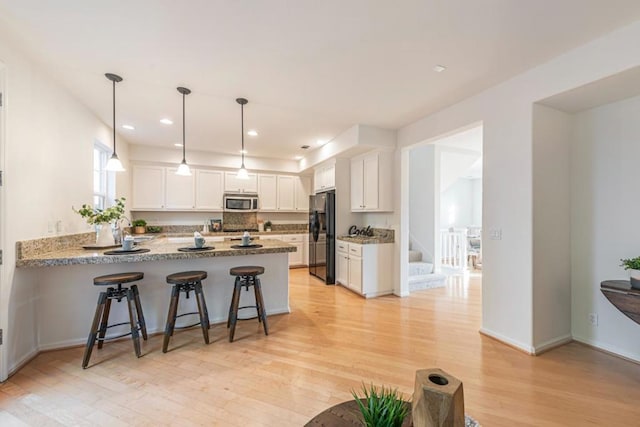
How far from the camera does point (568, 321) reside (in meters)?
2.75

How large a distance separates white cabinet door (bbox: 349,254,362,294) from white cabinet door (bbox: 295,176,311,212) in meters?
2.60

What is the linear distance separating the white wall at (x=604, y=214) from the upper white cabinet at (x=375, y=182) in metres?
2.18

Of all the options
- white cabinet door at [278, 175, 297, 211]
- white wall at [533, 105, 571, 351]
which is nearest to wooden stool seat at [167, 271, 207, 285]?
white wall at [533, 105, 571, 351]

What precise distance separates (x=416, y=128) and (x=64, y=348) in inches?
190

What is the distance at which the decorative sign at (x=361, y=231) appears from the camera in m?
4.76

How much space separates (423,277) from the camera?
470 centimetres

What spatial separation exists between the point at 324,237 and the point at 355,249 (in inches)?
35.0

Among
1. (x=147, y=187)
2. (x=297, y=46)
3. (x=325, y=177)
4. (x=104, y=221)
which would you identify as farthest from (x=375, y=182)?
(x=147, y=187)

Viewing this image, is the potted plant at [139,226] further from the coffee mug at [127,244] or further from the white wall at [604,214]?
the white wall at [604,214]

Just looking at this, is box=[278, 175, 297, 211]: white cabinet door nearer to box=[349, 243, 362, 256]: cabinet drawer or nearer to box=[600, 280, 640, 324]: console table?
box=[349, 243, 362, 256]: cabinet drawer

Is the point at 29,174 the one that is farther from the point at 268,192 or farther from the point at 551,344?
the point at 551,344

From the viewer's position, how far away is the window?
3750mm

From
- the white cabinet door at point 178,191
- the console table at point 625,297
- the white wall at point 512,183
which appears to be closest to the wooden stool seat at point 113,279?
the white cabinet door at point 178,191

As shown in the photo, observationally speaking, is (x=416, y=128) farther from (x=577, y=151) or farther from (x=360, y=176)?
(x=577, y=151)
